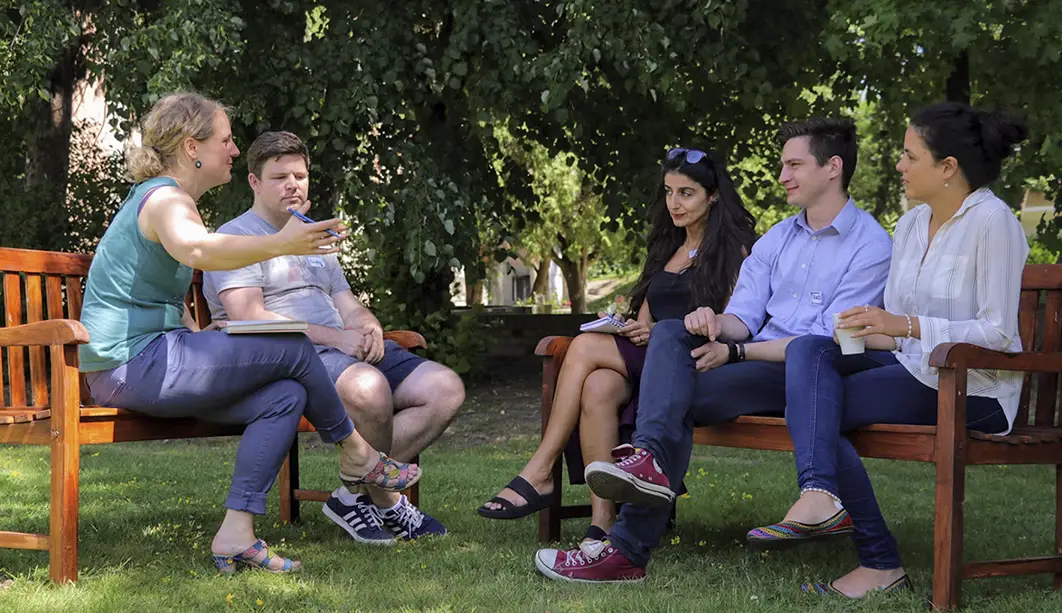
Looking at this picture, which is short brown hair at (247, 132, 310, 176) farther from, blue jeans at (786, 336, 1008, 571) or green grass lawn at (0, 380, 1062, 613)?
blue jeans at (786, 336, 1008, 571)

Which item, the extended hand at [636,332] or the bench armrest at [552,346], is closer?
the extended hand at [636,332]

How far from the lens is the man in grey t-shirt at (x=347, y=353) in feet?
14.2

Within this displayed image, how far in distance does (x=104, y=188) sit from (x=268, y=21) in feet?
12.0

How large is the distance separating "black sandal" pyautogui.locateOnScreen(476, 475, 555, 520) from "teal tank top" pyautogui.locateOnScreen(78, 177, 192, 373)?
1249 millimetres

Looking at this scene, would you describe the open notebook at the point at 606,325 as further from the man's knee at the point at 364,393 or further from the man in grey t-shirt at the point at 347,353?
the man's knee at the point at 364,393

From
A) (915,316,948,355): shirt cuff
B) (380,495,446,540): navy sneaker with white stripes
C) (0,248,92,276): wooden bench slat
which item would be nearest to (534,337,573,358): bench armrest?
(380,495,446,540): navy sneaker with white stripes

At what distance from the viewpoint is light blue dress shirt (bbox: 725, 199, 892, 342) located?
403cm

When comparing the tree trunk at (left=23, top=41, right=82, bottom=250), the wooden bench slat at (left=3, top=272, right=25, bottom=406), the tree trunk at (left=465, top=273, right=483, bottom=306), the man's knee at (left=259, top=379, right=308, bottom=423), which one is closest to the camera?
the man's knee at (left=259, top=379, right=308, bottom=423)

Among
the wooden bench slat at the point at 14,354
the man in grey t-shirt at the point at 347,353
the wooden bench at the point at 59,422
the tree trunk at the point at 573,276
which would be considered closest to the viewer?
the wooden bench at the point at 59,422

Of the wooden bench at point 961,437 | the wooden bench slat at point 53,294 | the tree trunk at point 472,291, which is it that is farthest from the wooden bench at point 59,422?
the tree trunk at point 472,291

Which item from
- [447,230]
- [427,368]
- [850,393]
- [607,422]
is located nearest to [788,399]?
[850,393]

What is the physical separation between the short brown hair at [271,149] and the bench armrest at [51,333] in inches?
45.4

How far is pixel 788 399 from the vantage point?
144 inches

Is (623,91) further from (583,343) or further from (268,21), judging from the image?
(583,343)
